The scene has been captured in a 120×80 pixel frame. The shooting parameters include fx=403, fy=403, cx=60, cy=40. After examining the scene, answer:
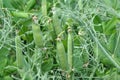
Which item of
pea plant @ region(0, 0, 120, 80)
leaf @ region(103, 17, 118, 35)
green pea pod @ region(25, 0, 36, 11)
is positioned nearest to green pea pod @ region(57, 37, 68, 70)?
pea plant @ region(0, 0, 120, 80)

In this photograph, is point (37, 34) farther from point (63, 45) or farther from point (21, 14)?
point (21, 14)

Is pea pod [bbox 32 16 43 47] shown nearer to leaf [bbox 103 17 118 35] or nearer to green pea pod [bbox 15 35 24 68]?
green pea pod [bbox 15 35 24 68]

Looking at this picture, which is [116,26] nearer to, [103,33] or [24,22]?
[103,33]

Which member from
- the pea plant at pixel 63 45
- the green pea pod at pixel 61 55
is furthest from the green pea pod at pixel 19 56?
the green pea pod at pixel 61 55

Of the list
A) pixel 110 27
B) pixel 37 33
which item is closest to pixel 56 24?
pixel 37 33

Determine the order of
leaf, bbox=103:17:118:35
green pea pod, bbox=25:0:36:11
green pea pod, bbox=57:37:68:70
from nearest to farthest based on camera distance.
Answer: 1. green pea pod, bbox=57:37:68:70
2. leaf, bbox=103:17:118:35
3. green pea pod, bbox=25:0:36:11

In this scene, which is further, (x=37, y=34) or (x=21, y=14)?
(x=21, y=14)

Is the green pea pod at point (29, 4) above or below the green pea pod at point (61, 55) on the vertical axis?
above

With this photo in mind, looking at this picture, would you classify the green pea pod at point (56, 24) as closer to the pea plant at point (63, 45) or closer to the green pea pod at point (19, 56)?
the pea plant at point (63, 45)

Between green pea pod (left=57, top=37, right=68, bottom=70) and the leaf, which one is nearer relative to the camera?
green pea pod (left=57, top=37, right=68, bottom=70)
